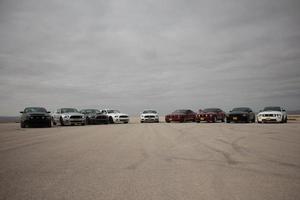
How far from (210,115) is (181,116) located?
347 cm

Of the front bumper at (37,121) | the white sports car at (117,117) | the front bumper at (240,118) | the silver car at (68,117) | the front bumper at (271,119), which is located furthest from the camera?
the white sports car at (117,117)

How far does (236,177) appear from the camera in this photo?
5.58 m

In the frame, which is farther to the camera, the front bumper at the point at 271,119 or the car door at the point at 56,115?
the car door at the point at 56,115

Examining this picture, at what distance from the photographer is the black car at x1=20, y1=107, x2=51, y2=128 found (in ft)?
78.9

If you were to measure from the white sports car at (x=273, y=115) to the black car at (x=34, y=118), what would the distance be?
59.0 ft

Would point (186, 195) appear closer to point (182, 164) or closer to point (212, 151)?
point (182, 164)

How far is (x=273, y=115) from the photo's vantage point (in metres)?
26.3

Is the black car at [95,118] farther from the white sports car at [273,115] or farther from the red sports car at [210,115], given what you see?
the white sports car at [273,115]

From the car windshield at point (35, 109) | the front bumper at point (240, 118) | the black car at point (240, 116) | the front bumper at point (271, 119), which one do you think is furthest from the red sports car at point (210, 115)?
the car windshield at point (35, 109)

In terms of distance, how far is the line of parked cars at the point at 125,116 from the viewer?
973 inches

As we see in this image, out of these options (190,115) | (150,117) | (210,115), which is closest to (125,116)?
(150,117)

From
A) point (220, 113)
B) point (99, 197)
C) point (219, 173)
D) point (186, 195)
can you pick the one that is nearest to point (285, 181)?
point (219, 173)

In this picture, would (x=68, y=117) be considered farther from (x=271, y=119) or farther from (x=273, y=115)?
(x=273, y=115)

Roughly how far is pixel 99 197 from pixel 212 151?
202 inches
